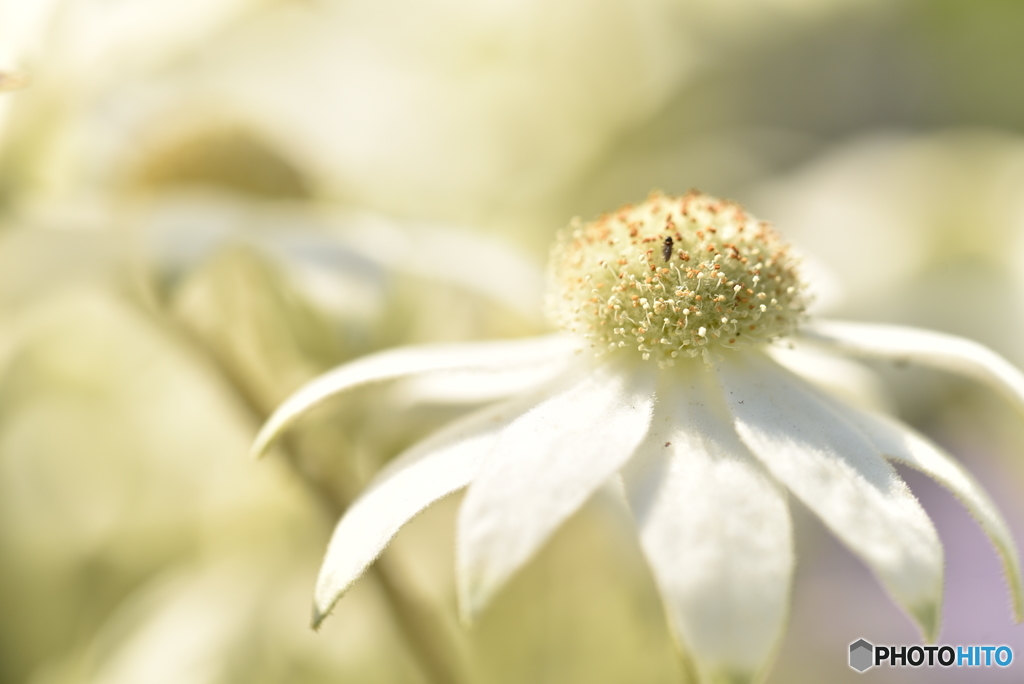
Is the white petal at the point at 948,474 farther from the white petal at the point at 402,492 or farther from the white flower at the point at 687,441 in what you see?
the white petal at the point at 402,492

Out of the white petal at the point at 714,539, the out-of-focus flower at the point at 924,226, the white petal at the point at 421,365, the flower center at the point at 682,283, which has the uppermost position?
the out-of-focus flower at the point at 924,226

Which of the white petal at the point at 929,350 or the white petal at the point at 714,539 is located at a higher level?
the white petal at the point at 929,350

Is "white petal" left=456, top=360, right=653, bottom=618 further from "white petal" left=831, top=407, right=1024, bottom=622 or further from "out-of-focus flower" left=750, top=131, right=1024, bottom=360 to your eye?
"out-of-focus flower" left=750, top=131, right=1024, bottom=360

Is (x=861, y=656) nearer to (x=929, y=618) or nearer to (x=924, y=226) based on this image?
(x=929, y=618)

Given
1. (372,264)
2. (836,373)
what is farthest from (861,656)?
(372,264)

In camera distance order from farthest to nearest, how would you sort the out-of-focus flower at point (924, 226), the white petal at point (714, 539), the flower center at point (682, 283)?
1. the out-of-focus flower at point (924, 226)
2. the flower center at point (682, 283)
3. the white petal at point (714, 539)

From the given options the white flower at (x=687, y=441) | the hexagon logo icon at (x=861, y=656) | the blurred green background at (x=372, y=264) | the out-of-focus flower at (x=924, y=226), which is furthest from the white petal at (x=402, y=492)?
the out-of-focus flower at (x=924, y=226)
